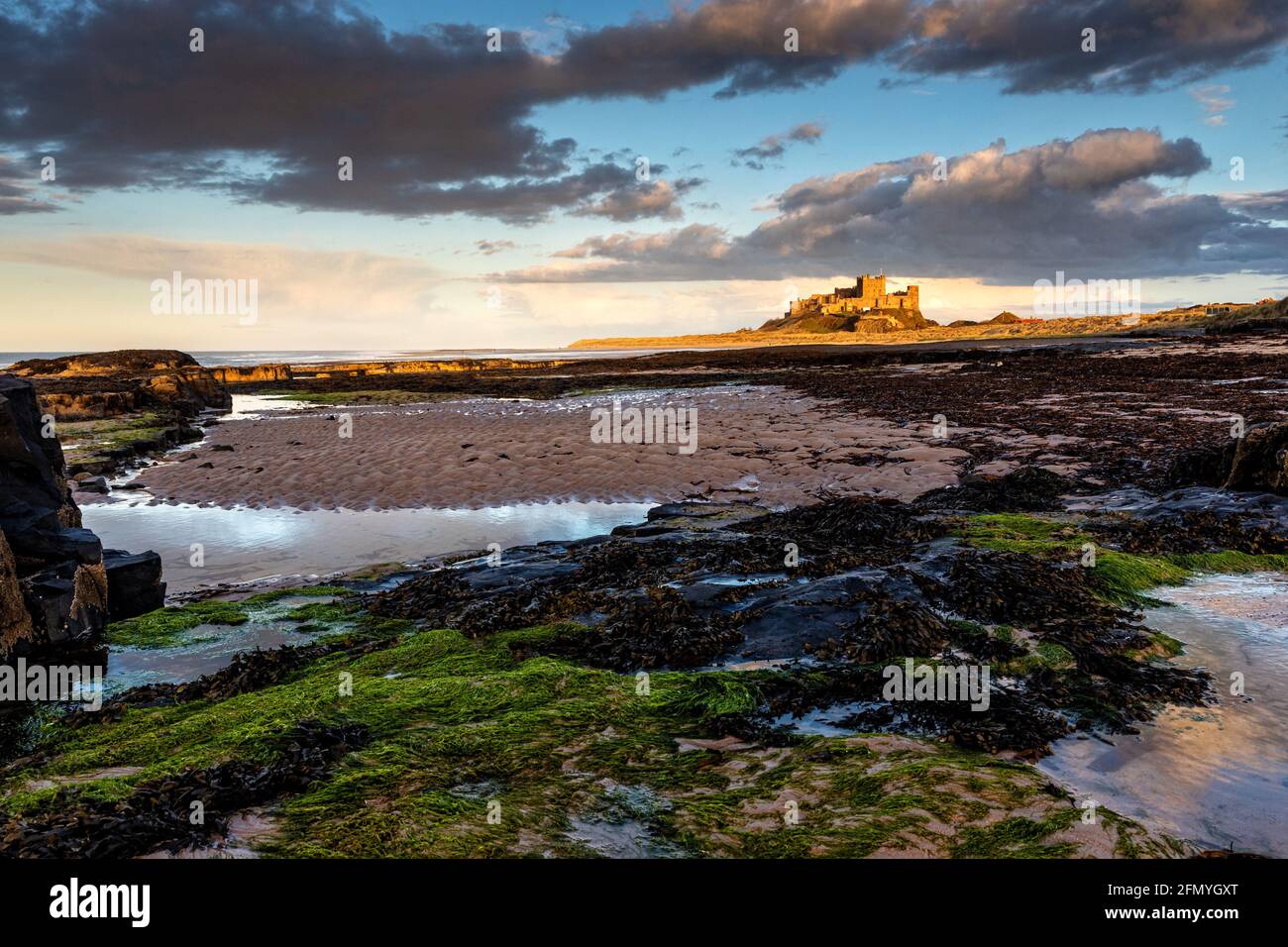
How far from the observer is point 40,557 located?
696 cm

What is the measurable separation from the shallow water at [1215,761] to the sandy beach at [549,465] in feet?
24.5

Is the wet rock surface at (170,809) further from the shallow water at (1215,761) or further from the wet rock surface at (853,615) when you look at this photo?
the shallow water at (1215,761)

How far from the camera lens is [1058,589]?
665 cm

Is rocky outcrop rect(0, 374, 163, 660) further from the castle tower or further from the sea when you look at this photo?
the castle tower

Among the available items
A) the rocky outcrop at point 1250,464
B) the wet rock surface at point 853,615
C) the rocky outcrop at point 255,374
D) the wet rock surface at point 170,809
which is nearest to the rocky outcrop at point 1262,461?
the rocky outcrop at point 1250,464

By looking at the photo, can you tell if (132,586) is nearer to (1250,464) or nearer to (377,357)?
(1250,464)

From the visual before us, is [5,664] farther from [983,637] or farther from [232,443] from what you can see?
[232,443]

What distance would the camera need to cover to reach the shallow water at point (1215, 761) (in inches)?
134

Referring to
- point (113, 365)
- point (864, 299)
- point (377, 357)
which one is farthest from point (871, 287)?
point (113, 365)

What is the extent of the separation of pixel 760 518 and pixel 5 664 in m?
8.63

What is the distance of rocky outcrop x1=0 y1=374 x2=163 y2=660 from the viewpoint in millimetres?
6363

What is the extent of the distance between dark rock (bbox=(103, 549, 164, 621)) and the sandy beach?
5.73m

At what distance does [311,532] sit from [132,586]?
4.35m
